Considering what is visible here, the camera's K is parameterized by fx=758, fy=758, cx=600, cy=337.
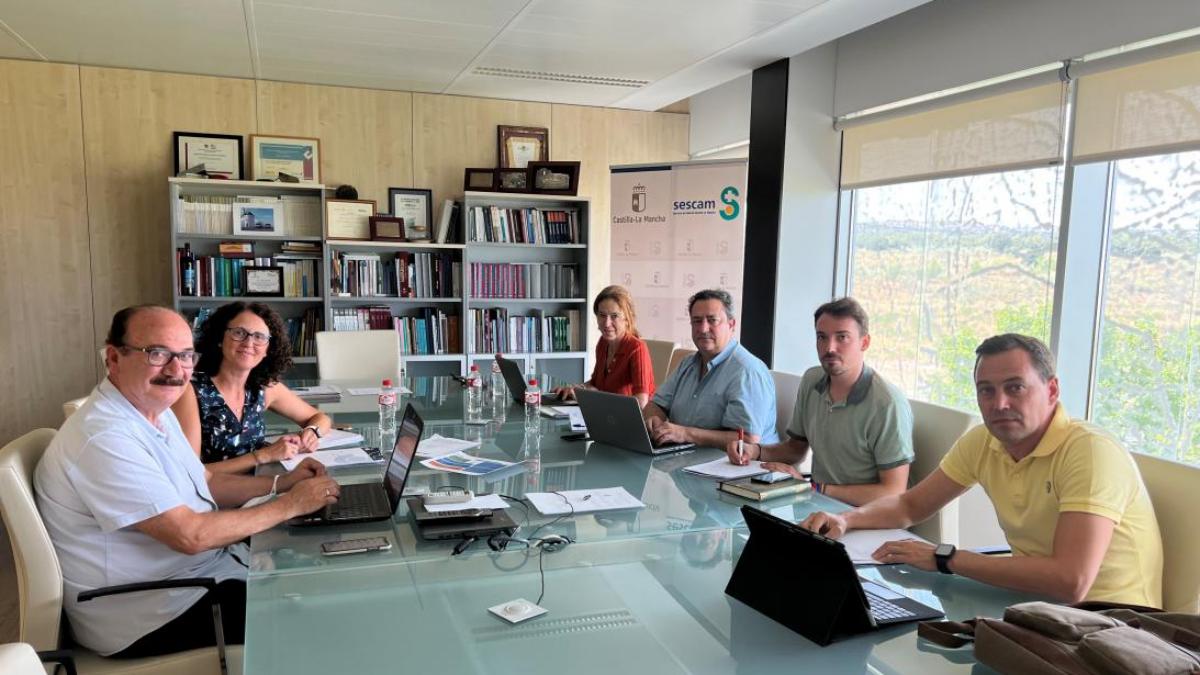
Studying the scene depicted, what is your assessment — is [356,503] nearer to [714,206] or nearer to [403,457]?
[403,457]

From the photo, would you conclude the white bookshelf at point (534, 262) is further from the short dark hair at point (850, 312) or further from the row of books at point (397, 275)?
the short dark hair at point (850, 312)

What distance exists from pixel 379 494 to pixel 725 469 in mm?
1042

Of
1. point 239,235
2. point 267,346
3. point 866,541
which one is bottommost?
point 866,541

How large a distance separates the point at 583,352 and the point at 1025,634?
4899mm

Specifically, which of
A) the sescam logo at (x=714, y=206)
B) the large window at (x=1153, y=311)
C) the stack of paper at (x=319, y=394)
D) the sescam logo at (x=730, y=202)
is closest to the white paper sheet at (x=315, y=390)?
the stack of paper at (x=319, y=394)

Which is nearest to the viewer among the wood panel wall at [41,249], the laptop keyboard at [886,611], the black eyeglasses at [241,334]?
the laptop keyboard at [886,611]

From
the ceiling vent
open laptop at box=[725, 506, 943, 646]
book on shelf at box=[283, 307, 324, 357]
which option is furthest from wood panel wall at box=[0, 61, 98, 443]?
open laptop at box=[725, 506, 943, 646]

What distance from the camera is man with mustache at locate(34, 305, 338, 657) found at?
1.69 m

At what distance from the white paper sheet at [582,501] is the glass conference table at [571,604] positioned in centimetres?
4

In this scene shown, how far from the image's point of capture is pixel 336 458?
8.00 ft

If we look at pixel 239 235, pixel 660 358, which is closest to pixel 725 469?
pixel 660 358

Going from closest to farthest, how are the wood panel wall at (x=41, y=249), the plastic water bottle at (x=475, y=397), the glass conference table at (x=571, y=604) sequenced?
the glass conference table at (x=571, y=604) < the plastic water bottle at (x=475, y=397) < the wood panel wall at (x=41, y=249)

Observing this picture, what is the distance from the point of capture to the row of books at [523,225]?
5.54 meters

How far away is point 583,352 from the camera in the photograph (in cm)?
597
